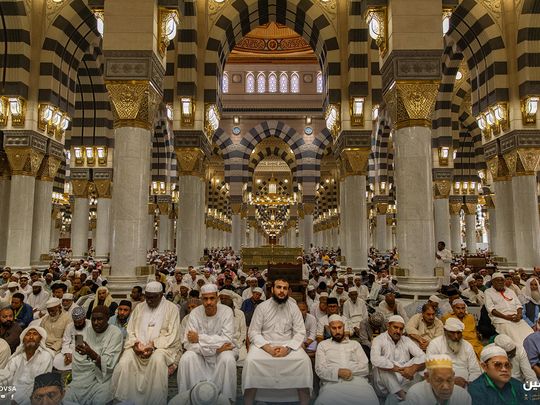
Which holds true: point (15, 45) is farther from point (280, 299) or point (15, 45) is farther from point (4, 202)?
point (280, 299)

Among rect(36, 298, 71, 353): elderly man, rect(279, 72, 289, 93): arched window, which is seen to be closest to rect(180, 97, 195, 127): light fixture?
rect(36, 298, 71, 353): elderly man

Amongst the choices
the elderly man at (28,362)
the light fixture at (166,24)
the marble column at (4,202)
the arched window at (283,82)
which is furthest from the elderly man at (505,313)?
the arched window at (283,82)

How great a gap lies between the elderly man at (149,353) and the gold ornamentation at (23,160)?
748 cm

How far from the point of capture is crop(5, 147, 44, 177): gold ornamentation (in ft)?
31.8

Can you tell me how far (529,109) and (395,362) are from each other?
8.31 m

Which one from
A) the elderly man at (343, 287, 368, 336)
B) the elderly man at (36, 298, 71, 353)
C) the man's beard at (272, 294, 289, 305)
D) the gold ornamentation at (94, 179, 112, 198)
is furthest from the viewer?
the gold ornamentation at (94, 179, 112, 198)

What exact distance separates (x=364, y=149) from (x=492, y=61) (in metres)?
3.51

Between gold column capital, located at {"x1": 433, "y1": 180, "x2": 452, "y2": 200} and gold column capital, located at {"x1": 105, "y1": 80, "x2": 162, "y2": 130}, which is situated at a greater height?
gold column capital, located at {"x1": 105, "y1": 80, "x2": 162, "y2": 130}

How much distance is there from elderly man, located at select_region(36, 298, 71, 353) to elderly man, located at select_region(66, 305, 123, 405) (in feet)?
3.87

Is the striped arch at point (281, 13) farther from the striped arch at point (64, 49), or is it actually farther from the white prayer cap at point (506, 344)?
the white prayer cap at point (506, 344)

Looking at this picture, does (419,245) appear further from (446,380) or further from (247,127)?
(247,127)

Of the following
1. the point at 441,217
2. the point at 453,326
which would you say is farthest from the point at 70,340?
the point at 441,217

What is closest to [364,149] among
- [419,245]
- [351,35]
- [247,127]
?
[351,35]

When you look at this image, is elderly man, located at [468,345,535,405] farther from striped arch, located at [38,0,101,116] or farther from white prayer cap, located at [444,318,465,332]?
striped arch, located at [38,0,101,116]
